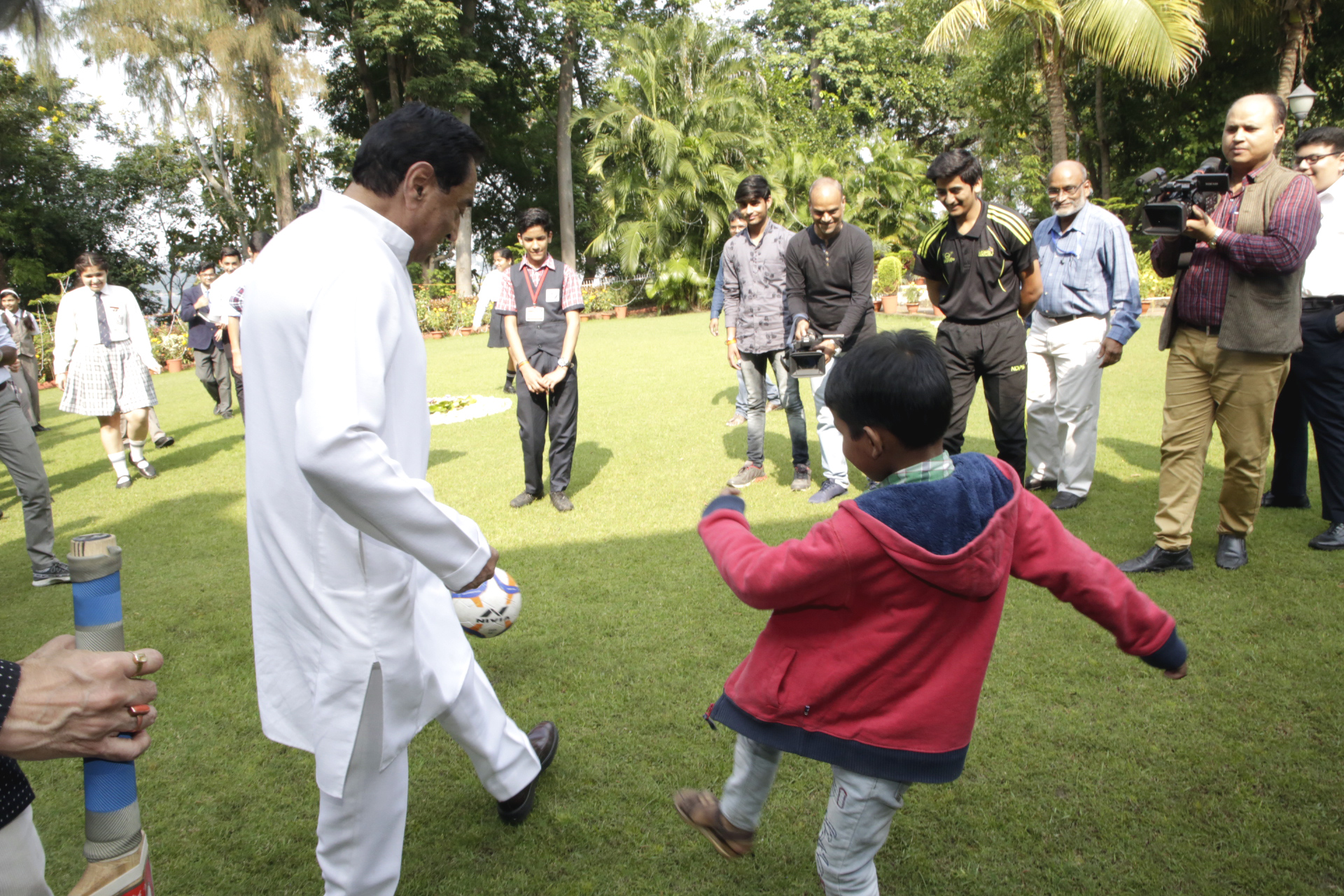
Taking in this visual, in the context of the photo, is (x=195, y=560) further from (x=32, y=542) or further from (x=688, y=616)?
(x=688, y=616)

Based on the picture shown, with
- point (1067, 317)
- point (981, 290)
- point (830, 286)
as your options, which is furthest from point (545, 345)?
point (1067, 317)

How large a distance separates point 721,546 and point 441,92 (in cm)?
2902

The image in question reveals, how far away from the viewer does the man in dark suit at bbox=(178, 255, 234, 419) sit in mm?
10836

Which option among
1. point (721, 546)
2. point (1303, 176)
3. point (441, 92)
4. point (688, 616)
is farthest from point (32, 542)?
point (441, 92)

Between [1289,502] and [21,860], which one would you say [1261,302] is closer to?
[1289,502]

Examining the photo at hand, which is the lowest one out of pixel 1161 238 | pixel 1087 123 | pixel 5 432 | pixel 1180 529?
pixel 1180 529

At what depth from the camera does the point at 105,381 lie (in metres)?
7.65

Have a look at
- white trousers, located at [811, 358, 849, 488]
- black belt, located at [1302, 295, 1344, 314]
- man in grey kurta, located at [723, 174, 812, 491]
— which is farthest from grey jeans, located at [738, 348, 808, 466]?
black belt, located at [1302, 295, 1344, 314]

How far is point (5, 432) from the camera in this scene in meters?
5.36

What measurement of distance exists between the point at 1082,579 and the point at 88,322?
27.7 ft

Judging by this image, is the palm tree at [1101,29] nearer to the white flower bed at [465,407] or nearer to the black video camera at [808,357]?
the white flower bed at [465,407]

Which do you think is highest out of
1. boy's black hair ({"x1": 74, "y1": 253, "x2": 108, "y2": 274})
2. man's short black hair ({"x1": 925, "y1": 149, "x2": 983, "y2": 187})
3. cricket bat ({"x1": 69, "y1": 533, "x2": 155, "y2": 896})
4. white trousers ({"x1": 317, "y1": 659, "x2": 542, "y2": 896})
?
man's short black hair ({"x1": 925, "y1": 149, "x2": 983, "y2": 187})

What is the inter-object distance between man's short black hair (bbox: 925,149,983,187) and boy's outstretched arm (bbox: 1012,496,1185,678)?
3.39m

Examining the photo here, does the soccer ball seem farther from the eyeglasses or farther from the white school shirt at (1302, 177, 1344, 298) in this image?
the eyeglasses
